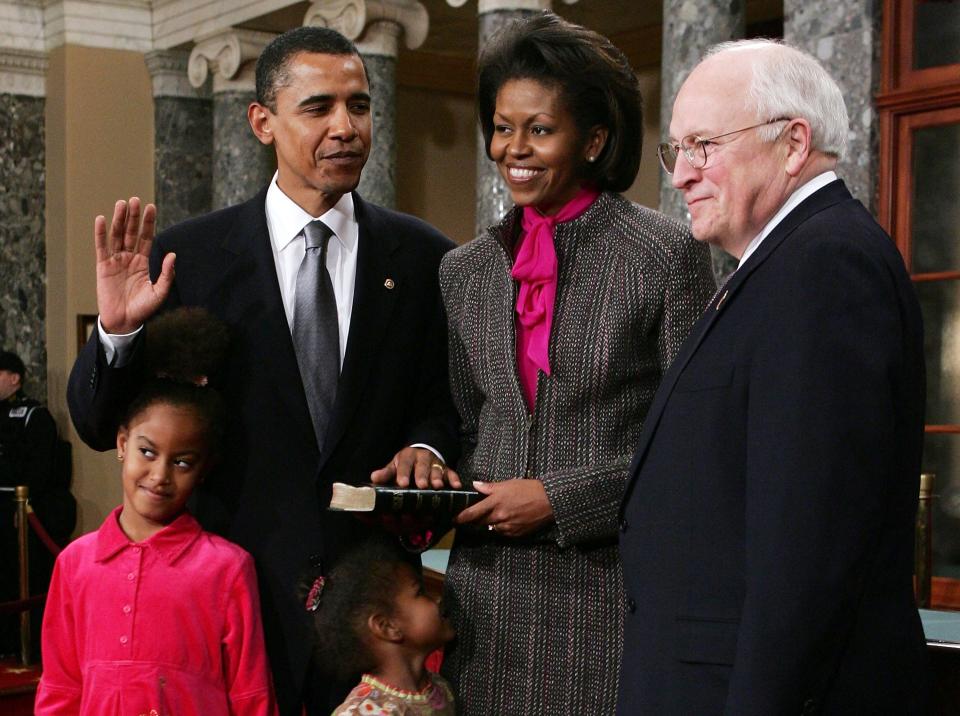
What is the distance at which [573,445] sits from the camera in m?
2.61

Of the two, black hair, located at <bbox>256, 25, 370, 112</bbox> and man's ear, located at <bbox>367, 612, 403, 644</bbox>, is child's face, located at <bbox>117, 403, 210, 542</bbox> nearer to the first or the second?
man's ear, located at <bbox>367, 612, 403, 644</bbox>

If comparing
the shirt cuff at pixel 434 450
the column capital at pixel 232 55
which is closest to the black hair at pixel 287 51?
the shirt cuff at pixel 434 450

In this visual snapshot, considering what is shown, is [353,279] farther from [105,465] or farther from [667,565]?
[105,465]

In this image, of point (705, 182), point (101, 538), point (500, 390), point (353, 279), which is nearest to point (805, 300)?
point (705, 182)

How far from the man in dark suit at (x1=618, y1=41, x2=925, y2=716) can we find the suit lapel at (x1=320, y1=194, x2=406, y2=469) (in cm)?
85

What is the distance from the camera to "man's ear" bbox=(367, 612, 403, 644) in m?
2.97

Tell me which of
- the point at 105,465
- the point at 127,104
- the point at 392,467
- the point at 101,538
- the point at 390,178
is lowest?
the point at 105,465

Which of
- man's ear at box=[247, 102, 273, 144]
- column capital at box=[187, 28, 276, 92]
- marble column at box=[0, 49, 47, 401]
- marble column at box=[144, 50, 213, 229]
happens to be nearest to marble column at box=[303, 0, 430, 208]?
column capital at box=[187, 28, 276, 92]

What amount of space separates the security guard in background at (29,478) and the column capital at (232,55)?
2800 mm

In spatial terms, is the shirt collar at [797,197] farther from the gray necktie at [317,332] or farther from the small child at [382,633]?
the small child at [382,633]

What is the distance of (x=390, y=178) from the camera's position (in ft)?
30.3

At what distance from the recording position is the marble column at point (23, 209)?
438 inches

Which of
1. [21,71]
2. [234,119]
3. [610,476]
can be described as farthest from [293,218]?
Answer: [21,71]

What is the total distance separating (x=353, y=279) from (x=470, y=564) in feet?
2.27
